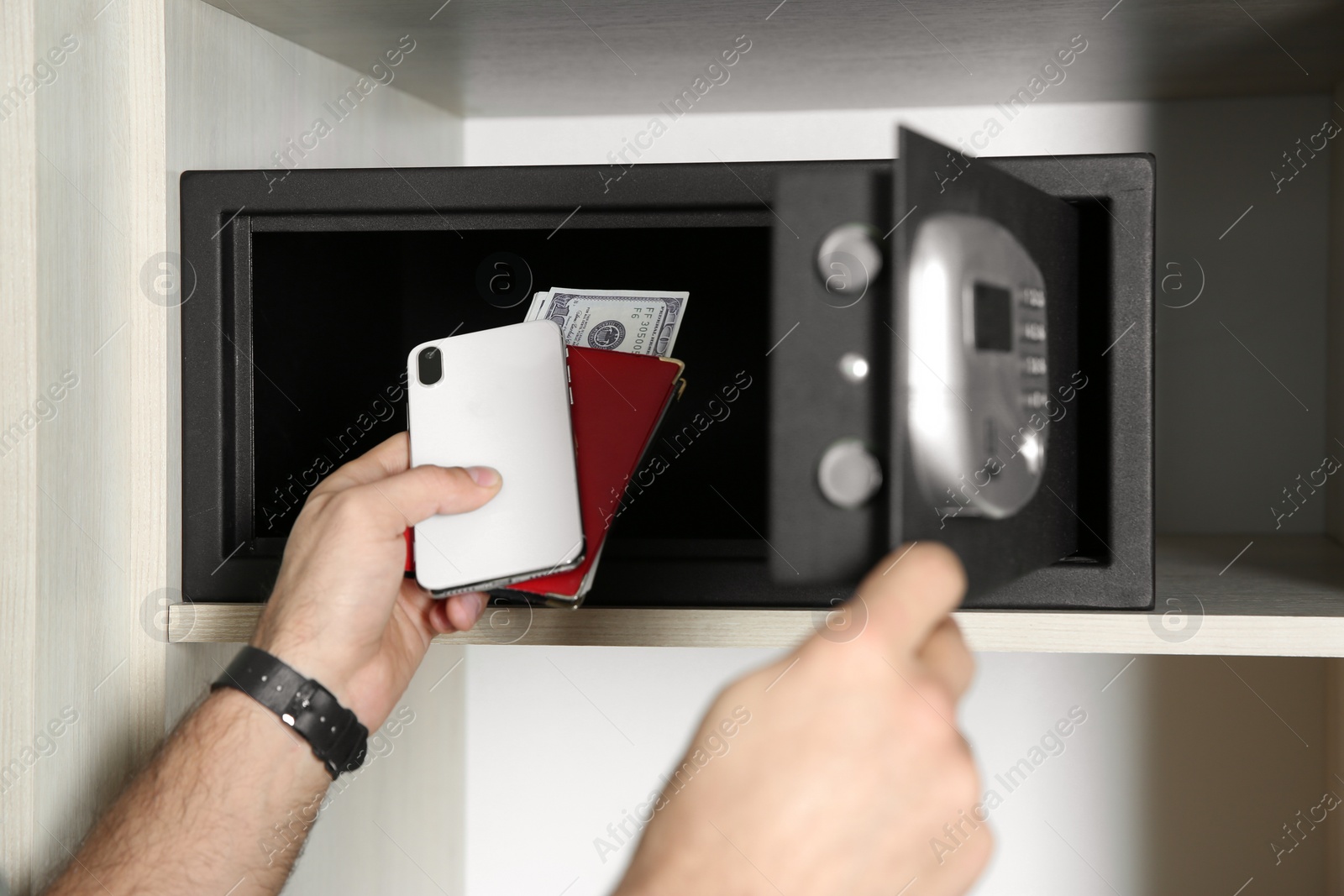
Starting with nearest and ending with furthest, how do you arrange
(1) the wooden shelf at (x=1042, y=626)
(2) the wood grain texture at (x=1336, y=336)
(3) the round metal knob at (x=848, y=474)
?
(3) the round metal knob at (x=848, y=474) → (1) the wooden shelf at (x=1042, y=626) → (2) the wood grain texture at (x=1336, y=336)

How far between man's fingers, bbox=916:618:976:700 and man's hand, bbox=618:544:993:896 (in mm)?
17

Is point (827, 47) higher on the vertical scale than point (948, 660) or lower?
higher

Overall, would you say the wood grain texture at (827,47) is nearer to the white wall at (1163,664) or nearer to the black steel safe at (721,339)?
the white wall at (1163,664)

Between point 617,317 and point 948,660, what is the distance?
1.57 ft

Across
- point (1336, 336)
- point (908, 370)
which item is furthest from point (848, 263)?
point (1336, 336)

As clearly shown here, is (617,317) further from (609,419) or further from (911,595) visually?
(911,595)

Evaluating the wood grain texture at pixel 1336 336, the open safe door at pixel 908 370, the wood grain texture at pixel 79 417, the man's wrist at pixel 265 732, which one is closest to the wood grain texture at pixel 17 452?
the wood grain texture at pixel 79 417

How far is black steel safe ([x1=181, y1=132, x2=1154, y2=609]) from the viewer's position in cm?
41

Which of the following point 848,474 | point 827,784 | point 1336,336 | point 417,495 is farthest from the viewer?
point 1336,336

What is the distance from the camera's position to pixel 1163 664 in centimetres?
94

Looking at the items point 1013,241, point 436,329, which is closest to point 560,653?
point 436,329

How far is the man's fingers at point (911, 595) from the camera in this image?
296mm

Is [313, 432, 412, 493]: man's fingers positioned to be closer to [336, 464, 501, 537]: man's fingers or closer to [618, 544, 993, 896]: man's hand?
[336, 464, 501, 537]: man's fingers

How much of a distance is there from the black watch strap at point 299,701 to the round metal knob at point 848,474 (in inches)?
15.0
